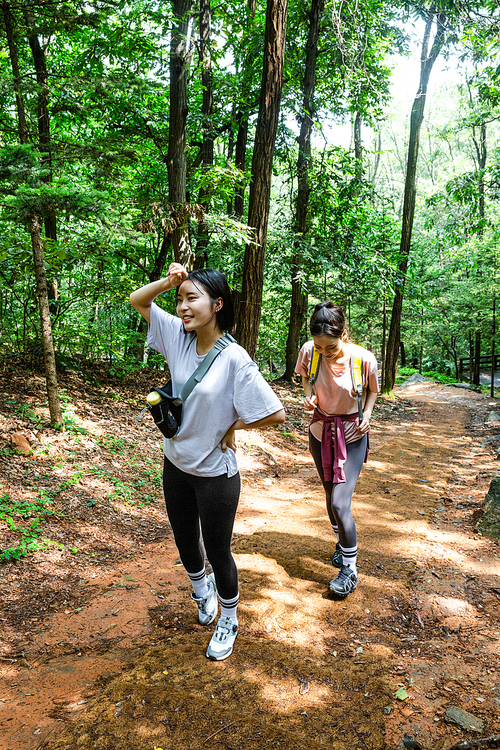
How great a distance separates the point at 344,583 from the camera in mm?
3537

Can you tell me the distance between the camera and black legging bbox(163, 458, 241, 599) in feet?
8.14

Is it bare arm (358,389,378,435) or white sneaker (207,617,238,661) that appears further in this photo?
bare arm (358,389,378,435)

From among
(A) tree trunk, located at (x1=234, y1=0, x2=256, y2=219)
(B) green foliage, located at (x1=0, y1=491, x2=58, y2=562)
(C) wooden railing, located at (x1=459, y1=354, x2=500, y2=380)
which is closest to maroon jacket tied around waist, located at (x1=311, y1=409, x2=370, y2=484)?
(B) green foliage, located at (x1=0, y1=491, x2=58, y2=562)

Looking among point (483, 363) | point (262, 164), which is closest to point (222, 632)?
point (262, 164)

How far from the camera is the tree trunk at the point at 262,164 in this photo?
718cm

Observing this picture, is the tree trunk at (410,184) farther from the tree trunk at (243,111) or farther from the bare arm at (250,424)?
the bare arm at (250,424)

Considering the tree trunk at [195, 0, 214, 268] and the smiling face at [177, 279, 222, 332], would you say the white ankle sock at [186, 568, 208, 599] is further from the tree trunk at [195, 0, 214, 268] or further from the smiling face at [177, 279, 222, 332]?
the tree trunk at [195, 0, 214, 268]

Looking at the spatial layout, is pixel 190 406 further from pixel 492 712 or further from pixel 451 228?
pixel 451 228

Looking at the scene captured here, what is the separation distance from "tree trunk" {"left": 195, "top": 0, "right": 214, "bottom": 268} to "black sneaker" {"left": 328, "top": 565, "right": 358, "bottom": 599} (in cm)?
730

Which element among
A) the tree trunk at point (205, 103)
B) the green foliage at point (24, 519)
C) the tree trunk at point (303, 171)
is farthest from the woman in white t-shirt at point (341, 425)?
the tree trunk at point (303, 171)

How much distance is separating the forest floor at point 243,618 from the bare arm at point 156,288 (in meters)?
1.96

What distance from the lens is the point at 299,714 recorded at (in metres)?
2.32

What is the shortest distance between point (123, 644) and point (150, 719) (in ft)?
2.87

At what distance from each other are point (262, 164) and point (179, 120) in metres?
1.68
